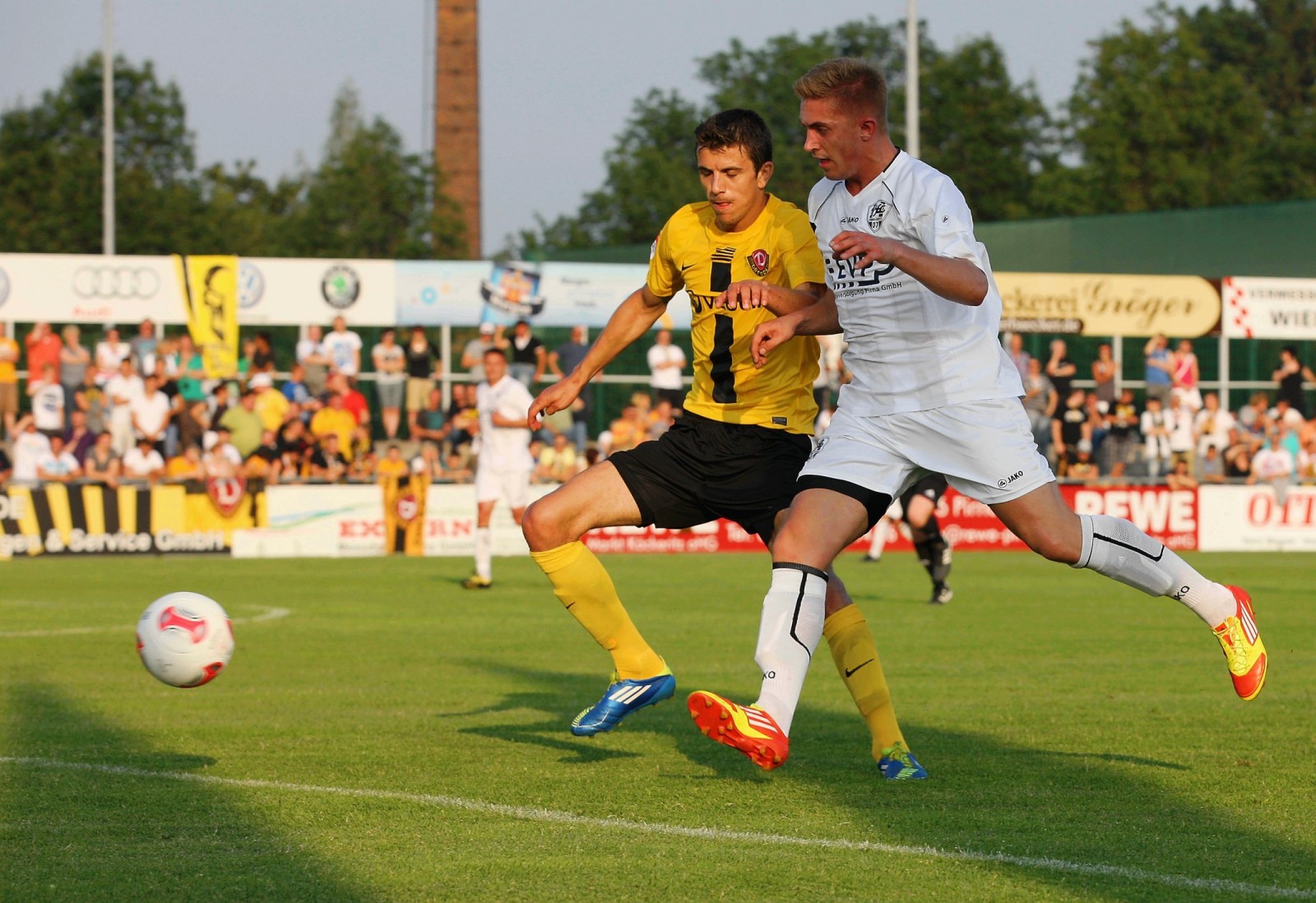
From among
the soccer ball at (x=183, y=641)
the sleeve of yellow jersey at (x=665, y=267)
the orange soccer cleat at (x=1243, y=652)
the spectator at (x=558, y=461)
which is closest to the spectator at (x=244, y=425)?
the spectator at (x=558, y=461)

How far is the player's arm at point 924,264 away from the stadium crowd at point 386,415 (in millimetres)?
17670

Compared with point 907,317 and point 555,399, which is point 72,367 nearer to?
point 555,399

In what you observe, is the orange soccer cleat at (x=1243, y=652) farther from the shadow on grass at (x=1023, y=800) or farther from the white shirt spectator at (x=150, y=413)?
the white shirt spectator at (x=150, y=413)

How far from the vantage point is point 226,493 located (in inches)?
913

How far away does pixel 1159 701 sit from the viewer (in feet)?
29.4

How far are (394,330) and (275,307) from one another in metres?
2.23

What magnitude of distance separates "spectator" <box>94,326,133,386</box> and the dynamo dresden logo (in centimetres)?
269

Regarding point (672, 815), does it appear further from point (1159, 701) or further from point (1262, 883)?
point (1159, 701)

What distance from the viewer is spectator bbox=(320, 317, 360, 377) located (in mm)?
26047

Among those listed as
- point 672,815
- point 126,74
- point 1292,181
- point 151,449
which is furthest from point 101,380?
point 1292,181

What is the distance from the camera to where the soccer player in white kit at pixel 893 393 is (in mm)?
5863

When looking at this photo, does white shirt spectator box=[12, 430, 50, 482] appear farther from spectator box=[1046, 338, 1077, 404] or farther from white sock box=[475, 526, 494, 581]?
spectator box=[1046, 338, 1077, 404]

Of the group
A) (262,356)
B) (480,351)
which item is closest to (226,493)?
(262,356)

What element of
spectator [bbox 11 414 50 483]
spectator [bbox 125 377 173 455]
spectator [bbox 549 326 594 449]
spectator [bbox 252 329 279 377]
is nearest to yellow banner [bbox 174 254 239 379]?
spectator [bbox 252 329 279 377]
